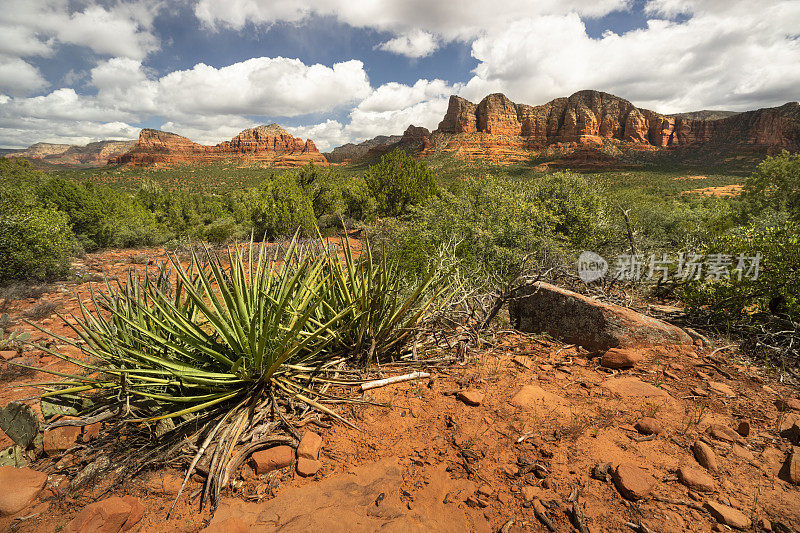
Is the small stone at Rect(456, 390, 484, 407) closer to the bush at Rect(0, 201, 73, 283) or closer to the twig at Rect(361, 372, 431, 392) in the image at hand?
the twig at Rect(361, 372, 431, 392)

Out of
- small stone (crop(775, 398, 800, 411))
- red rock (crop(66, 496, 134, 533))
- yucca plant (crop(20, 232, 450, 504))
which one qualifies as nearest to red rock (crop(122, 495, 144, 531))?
red rock (crop(66, 496, 134, 533))

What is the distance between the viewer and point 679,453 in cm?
231

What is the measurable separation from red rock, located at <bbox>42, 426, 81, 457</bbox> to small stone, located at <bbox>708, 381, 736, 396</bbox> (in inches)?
223

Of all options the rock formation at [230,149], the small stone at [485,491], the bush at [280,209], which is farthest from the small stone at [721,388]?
the rock formation at [230,149]

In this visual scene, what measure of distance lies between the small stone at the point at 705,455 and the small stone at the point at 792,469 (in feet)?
1.11

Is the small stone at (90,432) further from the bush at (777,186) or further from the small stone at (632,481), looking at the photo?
the bush at (777,186)

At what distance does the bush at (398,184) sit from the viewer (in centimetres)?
2084

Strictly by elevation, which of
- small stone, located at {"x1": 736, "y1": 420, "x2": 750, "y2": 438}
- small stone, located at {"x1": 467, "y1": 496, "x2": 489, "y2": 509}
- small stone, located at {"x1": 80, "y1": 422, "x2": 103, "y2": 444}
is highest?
small stone, located at {"x1": 80, "y1": 422, "x2": 103, "y2": 444}

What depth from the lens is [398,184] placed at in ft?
68.4

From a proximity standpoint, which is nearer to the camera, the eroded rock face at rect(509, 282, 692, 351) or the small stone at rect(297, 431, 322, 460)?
the small stone at rect(297, 431, 322, 460)

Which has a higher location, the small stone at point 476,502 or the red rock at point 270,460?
the red rock at point 270,460

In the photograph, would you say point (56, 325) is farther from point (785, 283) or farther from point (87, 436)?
point (785, 283)
